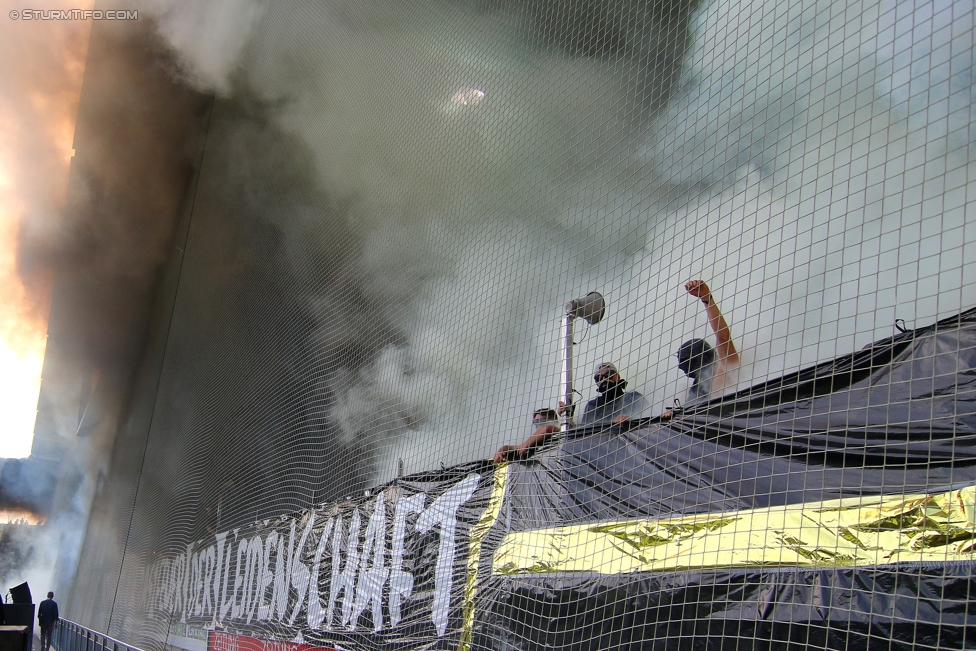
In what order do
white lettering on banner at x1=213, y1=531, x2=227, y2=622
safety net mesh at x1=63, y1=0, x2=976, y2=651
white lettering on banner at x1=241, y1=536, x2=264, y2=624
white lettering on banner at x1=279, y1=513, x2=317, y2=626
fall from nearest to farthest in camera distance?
1. safety net mesh at x1=63, y1=0, x2=976, y2=651
2. white lettering on banner at x1=279, y1=513, x2=317, y2=626
3. white lettering on banner at x1=241, y1=536, x2=264, y2=624
4. white lettering on banner at x1=213, y1=531, x2=227, y2=622

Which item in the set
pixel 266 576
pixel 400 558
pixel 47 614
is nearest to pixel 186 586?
pixel 266 576

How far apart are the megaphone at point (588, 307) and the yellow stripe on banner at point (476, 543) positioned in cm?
71

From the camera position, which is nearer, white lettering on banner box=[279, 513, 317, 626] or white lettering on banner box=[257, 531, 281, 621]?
white lettering on banner box=[279, 513, 317, 626]

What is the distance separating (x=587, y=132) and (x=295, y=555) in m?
3.36

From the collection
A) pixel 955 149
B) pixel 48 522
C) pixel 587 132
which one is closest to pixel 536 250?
pixel 587 132

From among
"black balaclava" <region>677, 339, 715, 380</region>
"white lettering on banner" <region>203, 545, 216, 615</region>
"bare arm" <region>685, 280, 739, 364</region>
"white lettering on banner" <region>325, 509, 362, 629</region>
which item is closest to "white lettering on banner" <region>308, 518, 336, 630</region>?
"white lettering on banner" <region>325, 509, 362, 629</region>

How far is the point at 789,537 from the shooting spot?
1.83 metres

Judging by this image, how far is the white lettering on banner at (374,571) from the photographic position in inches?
141

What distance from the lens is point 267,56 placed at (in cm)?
784

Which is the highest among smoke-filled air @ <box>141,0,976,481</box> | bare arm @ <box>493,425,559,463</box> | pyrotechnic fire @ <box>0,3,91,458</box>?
pyrotechnic fire @ <box>0,3,91,458</box>

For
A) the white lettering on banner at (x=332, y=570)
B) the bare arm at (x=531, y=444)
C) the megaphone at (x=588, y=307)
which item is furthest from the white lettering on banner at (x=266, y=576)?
the megaphone at (x=588, y=307)

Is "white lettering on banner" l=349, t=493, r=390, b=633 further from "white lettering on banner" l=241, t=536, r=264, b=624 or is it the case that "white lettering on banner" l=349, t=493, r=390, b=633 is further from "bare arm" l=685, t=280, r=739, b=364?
"bare arm" l=685, t=280, r=739, b=364

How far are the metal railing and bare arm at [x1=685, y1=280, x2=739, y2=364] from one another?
3320 mm

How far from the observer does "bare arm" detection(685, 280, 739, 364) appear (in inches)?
97.9
